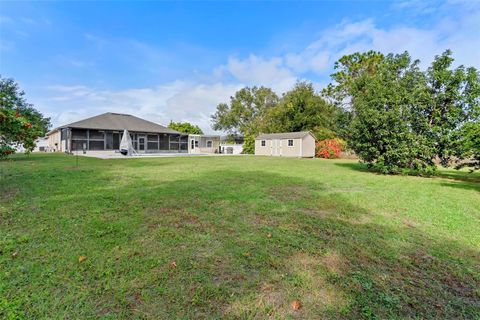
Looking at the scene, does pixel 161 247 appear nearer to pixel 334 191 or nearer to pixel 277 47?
pixel 334 191

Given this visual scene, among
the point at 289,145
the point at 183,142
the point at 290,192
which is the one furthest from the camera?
the point at 183,142

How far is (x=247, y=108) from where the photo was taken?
4647 cm

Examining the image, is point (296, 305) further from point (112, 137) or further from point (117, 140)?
point (117, 140)

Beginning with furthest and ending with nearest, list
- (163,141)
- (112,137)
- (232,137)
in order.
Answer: (232,137) → (163,141) → (112,137)

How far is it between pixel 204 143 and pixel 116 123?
12.1 meters

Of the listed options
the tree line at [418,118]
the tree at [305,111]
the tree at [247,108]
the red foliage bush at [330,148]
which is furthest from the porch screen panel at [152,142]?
the tree at [247,108]

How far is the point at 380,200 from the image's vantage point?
542 cm

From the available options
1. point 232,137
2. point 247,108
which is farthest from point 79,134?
point 247,108

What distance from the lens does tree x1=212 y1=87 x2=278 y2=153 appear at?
149ft

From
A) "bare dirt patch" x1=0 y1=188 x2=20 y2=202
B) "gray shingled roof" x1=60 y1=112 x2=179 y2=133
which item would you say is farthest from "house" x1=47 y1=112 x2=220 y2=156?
"bare dirt patch" x1=0 y1=188 x2=20 y2=202

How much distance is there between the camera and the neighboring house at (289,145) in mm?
25078

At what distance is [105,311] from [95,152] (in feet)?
80.8

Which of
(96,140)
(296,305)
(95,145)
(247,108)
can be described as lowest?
(296,305)

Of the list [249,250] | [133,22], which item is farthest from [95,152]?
[249,250]
